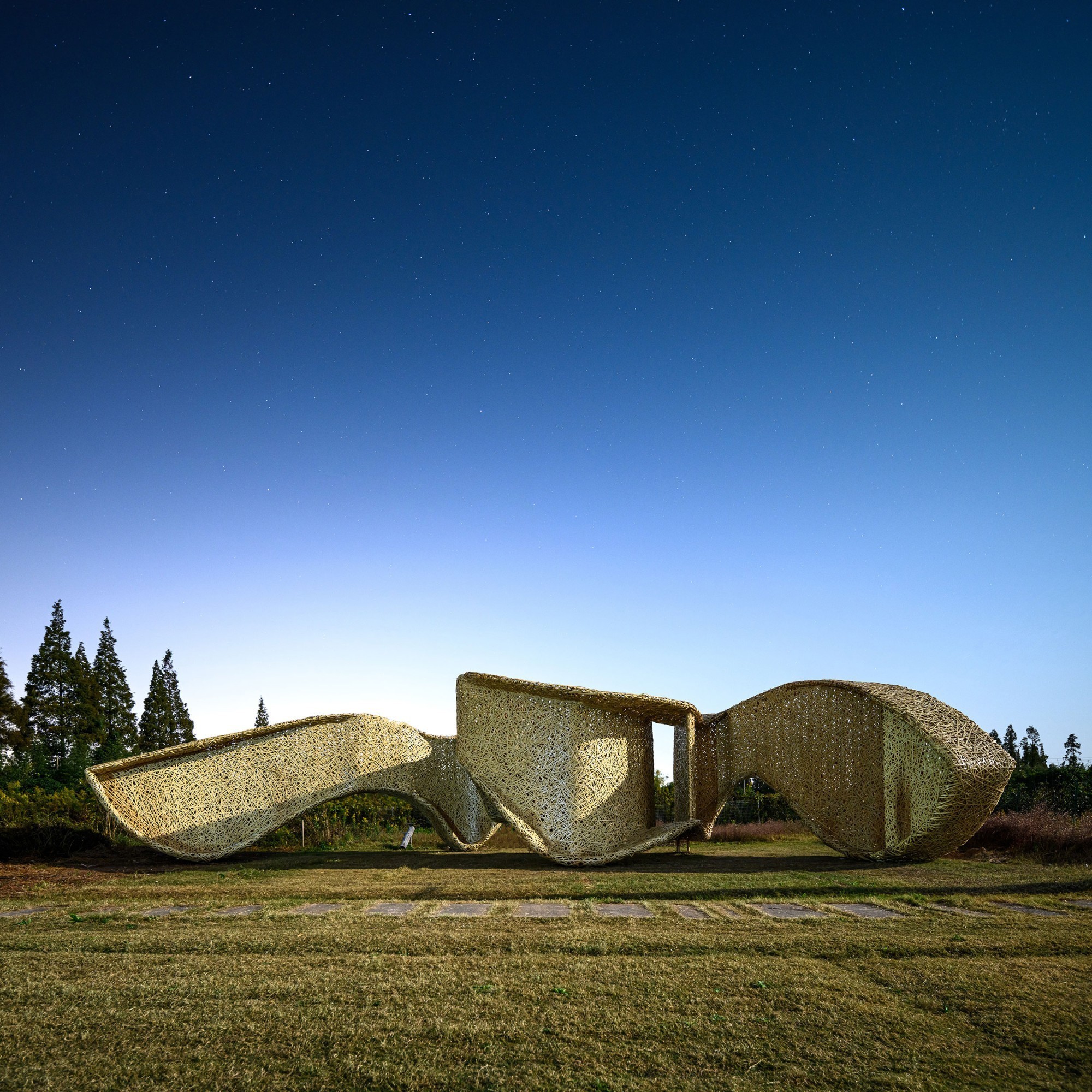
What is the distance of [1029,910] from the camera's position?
868 cm

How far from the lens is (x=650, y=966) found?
6.05m

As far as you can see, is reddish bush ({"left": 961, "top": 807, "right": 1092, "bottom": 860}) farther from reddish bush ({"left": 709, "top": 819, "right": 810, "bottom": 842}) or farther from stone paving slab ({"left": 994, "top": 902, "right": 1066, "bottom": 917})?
stone paving slab ({"left": 994, "top": 902, "right": 1066, "bottom": 917})

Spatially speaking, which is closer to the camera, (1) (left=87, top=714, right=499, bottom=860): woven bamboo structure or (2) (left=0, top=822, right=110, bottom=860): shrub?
(1) (left=87, top=714, right=499, bottom=860): woven bamboo structure

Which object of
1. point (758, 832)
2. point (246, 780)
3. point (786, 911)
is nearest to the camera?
point (786, 911)

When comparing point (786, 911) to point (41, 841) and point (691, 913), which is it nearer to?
point (691, 913)

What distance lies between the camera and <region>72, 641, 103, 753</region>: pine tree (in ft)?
122

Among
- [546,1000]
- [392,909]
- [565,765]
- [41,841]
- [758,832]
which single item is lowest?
[758,832]

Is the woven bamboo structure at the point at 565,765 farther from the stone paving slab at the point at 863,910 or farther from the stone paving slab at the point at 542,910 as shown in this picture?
the stone paving slab at the point at 863,910

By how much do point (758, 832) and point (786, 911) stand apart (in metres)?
13.5

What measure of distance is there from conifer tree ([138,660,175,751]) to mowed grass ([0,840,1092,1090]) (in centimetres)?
3494

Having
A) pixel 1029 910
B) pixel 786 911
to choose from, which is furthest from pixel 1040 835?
pixel 786 911

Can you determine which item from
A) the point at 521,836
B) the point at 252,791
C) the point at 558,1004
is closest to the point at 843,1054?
the point at 558,1004

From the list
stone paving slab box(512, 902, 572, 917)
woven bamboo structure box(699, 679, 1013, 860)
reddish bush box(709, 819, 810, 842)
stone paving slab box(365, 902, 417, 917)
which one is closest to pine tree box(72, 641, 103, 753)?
reddish bush box(709, 819, 810, 842)

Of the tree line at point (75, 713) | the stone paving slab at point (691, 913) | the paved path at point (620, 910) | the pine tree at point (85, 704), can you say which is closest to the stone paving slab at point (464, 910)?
the paved path at point (620, 910)
